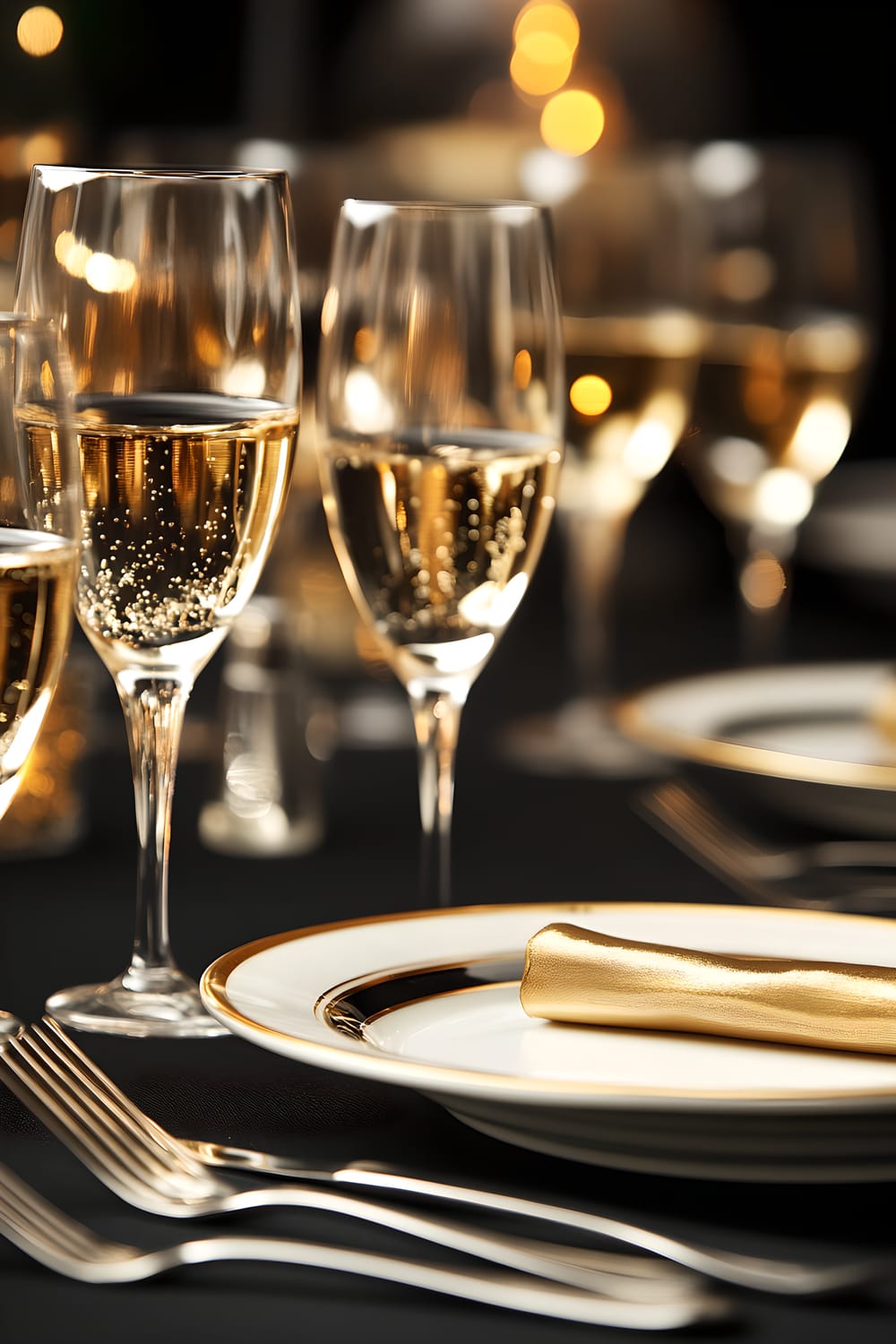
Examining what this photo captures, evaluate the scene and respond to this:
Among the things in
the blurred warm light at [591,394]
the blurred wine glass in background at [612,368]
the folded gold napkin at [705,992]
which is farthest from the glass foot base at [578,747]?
the folded gold napkin at [705,992]

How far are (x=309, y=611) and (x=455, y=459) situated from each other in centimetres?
77

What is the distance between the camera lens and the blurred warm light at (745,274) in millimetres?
1600

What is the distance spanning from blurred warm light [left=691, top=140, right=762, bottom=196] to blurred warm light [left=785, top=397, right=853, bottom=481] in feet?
0.63

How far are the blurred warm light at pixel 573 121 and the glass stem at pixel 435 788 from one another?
249 centimetres

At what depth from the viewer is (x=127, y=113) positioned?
307 centimetres

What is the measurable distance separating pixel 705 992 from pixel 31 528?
Answer: 30 cm

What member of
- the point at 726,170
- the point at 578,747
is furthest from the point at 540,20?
the point at 578,747

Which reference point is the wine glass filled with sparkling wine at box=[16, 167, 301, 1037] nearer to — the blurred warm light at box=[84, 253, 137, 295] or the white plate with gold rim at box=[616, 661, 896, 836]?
the blurred warm light at box=[84, 253, 137, 295]

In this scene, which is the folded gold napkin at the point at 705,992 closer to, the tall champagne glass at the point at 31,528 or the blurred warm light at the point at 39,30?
the tall champagne glass at the point at 31,528

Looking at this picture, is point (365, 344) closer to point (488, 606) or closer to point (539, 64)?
point (488, 606)

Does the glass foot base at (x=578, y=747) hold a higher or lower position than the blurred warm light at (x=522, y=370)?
lower

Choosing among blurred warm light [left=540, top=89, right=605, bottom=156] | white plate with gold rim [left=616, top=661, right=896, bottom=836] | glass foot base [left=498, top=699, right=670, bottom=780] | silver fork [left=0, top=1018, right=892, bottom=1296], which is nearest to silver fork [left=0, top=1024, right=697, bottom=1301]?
silver fork [left=0, top=1018, right=892, bottom=1296]

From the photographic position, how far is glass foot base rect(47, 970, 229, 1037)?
2.77ft

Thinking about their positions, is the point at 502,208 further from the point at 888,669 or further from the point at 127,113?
the point at 127,113
